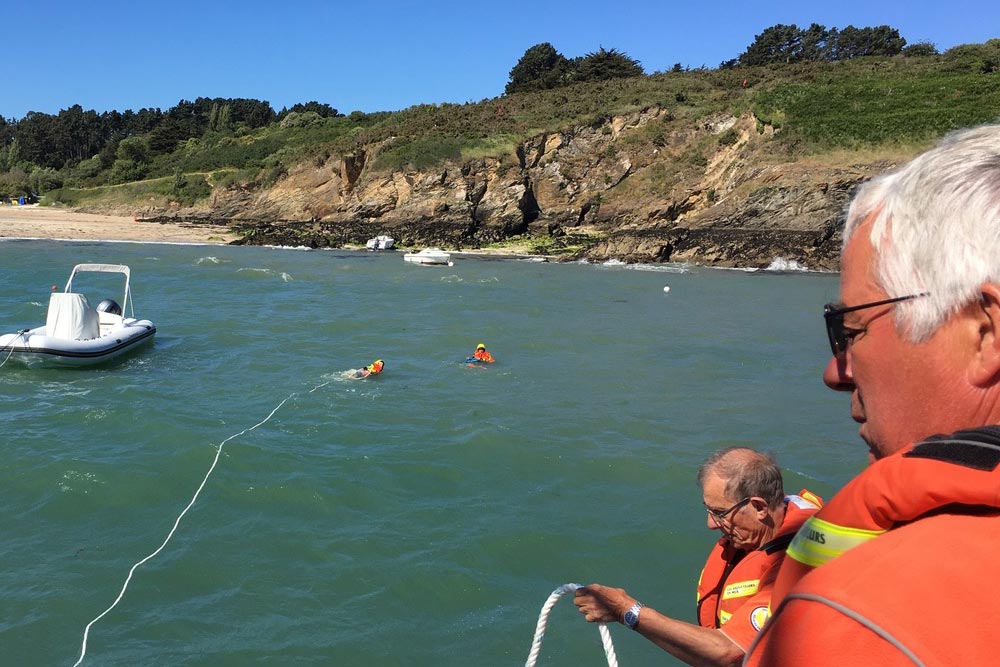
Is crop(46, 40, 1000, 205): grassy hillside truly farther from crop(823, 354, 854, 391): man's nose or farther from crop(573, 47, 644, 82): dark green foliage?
crop(823, 354, 854, 391): man's nose

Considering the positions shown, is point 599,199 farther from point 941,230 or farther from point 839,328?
point 941,230

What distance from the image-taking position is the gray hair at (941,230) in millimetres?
1134

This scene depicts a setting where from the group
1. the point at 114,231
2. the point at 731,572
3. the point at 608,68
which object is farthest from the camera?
the point at 608,68

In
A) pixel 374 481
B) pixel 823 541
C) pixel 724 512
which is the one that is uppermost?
pixel 823 541

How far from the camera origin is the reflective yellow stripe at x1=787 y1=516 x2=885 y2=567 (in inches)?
43.6

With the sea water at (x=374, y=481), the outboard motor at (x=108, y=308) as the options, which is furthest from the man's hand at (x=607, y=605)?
the outboard motor at (x=108, y=308)

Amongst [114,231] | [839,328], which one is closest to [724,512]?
[839,328]

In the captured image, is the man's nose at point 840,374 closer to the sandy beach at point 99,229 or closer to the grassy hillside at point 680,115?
the grassy hillside at point 680,115

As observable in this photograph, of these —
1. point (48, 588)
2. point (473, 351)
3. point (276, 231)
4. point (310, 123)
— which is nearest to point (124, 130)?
point (310, 123)

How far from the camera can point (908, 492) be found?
1.00 metres

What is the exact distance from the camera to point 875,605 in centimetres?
90

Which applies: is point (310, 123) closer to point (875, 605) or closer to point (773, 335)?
point (773, 335)

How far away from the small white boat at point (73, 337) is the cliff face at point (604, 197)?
90.4ft

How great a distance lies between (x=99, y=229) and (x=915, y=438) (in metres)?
59.6
